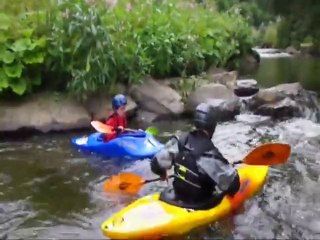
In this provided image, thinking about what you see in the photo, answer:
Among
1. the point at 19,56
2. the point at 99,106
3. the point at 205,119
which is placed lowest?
the point at 99,106

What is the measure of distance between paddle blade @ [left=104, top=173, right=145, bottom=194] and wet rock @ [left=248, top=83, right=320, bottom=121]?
17.3 feet

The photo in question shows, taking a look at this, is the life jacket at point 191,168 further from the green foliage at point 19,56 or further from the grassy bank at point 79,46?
the green foliage at point 19,56

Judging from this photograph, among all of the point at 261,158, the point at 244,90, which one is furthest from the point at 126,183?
the point at 244,90

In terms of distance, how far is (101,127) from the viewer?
23.6 ft

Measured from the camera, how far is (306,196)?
5859 mm

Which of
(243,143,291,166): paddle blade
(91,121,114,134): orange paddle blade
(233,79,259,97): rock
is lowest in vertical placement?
(233,79,259,97): rock

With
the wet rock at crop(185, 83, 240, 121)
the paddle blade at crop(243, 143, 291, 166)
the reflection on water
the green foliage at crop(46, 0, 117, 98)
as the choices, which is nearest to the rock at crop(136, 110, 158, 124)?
the wet rock at crop(185, 83, 240, 121)

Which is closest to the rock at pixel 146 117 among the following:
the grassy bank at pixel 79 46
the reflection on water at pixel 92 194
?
the grassy bank at pixel 79 46

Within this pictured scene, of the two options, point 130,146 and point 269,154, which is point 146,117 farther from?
point 269,154

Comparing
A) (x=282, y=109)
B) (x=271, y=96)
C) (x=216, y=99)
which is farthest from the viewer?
(x=271, y=96)

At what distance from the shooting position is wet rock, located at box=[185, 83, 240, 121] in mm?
10242

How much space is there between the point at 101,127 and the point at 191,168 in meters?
2.80

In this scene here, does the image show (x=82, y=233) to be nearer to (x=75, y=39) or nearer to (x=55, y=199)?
(x=55, y=199)

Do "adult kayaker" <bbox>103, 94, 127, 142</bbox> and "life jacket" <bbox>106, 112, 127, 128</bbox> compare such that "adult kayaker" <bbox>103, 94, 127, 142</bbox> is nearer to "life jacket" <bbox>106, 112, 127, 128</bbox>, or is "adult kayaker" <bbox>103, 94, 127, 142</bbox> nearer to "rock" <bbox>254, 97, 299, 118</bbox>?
"life jacket" <bbox>106, 112, 127, 128</bbox>
